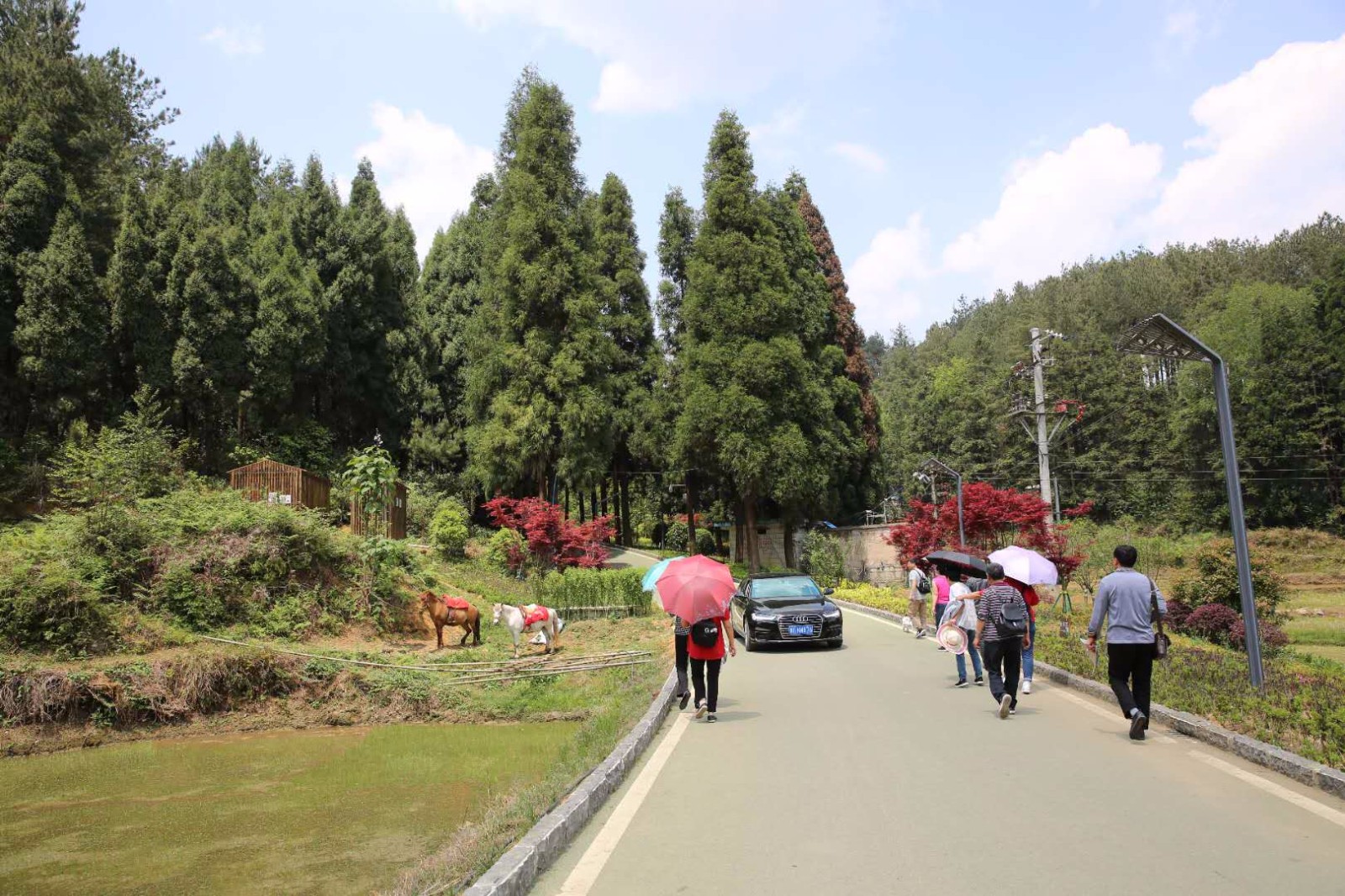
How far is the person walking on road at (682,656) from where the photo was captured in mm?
10531

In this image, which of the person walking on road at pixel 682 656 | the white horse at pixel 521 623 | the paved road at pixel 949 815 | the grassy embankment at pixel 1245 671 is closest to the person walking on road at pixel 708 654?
the person walking on road at pixel 682 656

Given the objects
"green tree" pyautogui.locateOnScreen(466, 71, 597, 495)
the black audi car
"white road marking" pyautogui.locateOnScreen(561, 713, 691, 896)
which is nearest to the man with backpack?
"white road marking" pyautogui.locateOnScreen(561, 713, 691, 896)

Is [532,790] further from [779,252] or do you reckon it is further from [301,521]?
[779,252]

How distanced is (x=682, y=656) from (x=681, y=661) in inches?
4.7

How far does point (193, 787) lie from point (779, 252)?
1284 inches

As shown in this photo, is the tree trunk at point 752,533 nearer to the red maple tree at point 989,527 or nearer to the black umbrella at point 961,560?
the red maple tree at point 989,527

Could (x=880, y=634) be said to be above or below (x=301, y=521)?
below

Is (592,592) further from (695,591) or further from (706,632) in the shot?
(695,591)

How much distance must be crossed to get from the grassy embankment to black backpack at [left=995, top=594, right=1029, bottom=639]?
5.53ft

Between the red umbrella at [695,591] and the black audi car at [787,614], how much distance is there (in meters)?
7.23

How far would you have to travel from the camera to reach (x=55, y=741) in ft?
44.5

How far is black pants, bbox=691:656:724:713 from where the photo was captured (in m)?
10.4

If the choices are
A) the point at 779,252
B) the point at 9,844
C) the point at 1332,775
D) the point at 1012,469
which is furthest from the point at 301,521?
the point at 1012,469

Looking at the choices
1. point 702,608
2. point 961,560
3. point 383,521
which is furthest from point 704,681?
point 383,521
